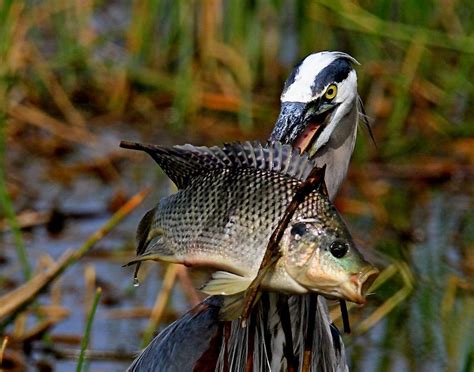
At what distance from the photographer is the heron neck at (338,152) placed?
13.0ft

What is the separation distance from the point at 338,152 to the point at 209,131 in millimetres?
3116

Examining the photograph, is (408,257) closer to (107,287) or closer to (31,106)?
(107,287)

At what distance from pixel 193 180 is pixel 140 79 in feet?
14.2

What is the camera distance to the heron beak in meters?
3.74

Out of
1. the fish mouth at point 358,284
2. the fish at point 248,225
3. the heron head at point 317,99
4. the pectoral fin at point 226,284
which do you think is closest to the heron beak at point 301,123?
the heron head at point 317,99

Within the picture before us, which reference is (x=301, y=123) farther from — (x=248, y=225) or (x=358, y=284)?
(x=358, y=284)

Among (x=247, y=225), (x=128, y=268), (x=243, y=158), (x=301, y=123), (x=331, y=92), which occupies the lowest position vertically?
(x=128, y=268)

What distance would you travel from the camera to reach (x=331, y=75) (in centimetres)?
404

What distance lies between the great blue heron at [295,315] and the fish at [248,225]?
0.67 m

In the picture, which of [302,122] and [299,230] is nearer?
[299,230]

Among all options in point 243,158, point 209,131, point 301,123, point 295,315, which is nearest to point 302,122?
point 301,123

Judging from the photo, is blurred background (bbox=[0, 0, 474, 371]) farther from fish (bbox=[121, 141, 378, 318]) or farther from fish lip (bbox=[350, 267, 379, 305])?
fish lip (bbox=[350, 267, 379, 305])

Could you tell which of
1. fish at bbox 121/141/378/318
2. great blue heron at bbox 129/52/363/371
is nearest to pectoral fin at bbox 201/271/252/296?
fish at bbox 121/141/378/318

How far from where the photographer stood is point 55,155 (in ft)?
22.3
